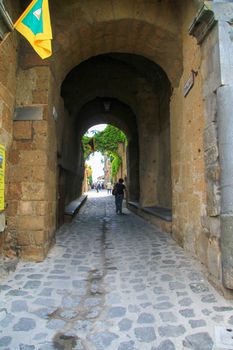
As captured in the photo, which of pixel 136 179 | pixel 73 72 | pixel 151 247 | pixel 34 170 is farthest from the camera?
pixel 136 179

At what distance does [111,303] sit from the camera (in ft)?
8.99

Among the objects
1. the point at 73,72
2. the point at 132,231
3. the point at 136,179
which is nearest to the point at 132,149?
the point at 136,179

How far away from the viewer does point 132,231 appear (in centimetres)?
614

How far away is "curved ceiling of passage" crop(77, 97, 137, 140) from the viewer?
10.8m

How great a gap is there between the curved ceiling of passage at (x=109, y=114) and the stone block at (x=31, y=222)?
6.92m

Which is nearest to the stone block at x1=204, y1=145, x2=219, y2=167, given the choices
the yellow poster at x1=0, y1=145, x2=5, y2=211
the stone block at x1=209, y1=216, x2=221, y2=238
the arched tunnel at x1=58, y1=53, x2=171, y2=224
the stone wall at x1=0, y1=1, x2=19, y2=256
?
the stone block at x1=209, y1=216, x2=221, y2=238

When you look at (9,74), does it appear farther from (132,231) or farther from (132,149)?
(132,149)

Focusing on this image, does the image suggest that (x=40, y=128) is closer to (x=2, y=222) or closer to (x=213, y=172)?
(x=2, y=222)

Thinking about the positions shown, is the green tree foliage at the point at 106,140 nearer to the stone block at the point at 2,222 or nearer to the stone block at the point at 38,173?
the stone block at the point at 38,173

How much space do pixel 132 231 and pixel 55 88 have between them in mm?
3293

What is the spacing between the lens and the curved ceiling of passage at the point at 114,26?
4449 mm

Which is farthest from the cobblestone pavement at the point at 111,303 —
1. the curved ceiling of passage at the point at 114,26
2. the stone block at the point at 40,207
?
the curved ceiling of passage at the point at 114,26

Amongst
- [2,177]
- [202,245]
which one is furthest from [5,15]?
[202,245]

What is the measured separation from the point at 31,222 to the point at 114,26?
339 centimetres
